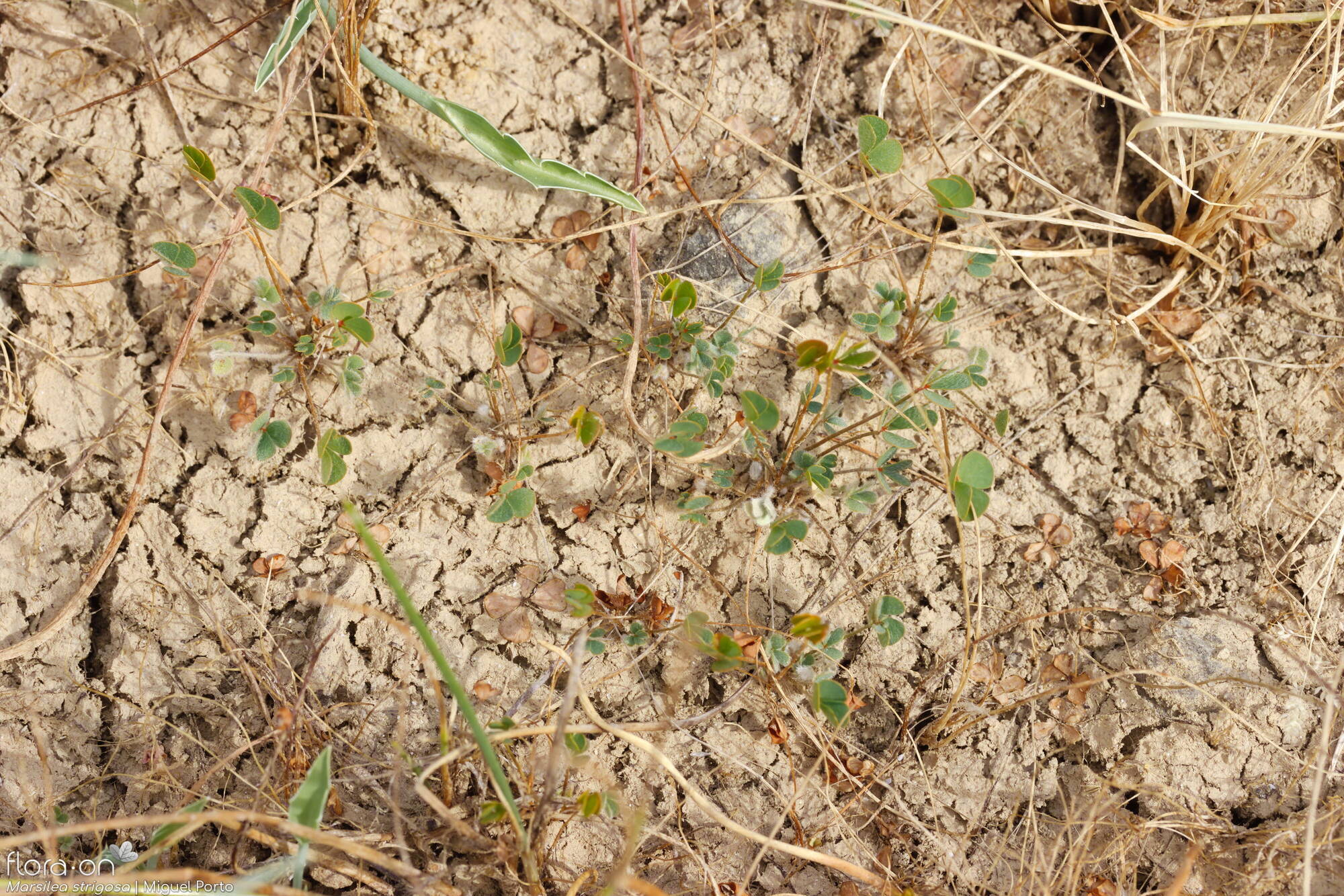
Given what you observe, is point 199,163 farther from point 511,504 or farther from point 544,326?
point 511,504

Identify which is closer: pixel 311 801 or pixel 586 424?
pixel 311 801

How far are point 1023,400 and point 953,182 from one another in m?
0.61

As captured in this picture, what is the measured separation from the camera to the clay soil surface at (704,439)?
6.13 feet

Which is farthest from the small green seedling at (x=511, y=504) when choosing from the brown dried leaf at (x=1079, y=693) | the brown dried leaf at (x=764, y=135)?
the brown dried leaf at (x=1079, y=693)

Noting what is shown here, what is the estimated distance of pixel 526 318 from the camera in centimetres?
204

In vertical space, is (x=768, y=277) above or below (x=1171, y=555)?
above

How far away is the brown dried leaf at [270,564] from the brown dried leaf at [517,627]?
0.53 meters

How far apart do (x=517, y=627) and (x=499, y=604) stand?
0.23 ft

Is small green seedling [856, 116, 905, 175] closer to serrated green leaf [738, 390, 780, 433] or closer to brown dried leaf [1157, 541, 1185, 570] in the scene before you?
serrated green leaf [738, 390, 780, 433]

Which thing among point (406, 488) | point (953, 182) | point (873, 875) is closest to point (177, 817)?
point (406, 488)

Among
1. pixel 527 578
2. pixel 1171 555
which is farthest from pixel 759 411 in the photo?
pixel 1171 555

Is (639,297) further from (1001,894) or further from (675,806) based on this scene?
(1001,894)

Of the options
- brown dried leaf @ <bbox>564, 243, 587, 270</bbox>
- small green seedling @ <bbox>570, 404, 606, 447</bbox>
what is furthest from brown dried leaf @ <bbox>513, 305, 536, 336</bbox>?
small green seedling @ <bbox>570, 404, 606, 447</bbox>

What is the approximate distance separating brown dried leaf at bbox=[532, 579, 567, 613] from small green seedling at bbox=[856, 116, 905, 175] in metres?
1.25
